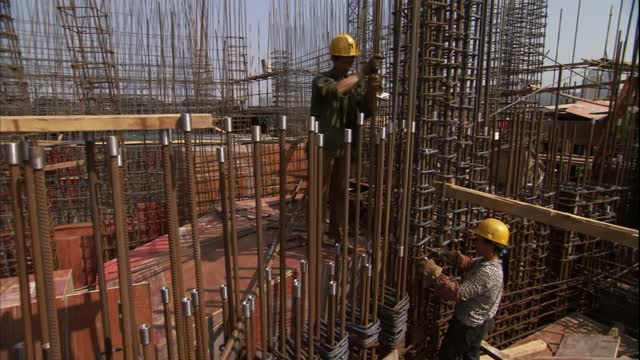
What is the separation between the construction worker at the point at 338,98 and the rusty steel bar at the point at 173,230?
1709mm

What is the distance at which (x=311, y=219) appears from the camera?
7.71 feet

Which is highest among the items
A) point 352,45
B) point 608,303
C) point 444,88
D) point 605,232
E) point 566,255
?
point 352,45

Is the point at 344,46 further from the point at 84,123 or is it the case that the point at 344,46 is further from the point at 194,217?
the point at 84,123

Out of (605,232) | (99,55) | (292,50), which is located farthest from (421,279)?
(99,55)

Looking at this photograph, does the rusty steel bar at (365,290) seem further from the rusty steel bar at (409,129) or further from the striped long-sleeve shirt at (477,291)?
the striped long-sleeve shirt at (477,291)

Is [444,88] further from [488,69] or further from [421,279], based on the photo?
[421,279]

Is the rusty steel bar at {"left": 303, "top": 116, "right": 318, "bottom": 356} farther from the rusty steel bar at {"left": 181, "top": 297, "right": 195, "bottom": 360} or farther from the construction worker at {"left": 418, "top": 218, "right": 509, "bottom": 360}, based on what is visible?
the construction worker at {"left": 418, "top": 218, "right": 509, "bottom": 360}

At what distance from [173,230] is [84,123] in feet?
1.95

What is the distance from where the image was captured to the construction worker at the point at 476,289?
287 cm

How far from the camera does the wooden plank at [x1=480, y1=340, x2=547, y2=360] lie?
4.15 metres

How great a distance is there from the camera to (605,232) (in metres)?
2.19

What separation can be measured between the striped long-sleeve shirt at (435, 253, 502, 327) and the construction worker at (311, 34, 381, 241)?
1.19 meters

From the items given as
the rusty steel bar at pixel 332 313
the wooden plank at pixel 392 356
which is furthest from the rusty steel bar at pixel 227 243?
the wooden plank at pixel 392 356

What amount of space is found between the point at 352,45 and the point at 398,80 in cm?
50
